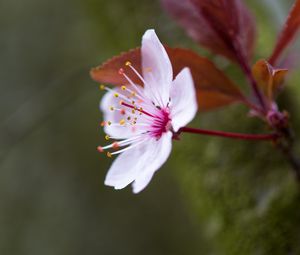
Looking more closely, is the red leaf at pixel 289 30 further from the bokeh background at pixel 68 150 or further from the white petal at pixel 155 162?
the bokeh background at pixel 68 150

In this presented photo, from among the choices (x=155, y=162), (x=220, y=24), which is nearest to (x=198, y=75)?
(x=220, y=24)

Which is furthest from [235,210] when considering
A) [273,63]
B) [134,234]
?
[134,234]

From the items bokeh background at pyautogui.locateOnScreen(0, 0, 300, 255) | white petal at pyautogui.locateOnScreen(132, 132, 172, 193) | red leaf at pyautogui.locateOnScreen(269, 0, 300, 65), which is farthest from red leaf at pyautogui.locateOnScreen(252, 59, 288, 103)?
bokeh background at pyautogui.locateOnScreen(0, 0, 300, 255)

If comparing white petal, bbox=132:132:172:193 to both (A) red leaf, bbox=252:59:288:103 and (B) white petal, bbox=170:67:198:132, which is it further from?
(A) red leaf, bbox=252:59:288:103

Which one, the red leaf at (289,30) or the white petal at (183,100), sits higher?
the white petal at (183,100)

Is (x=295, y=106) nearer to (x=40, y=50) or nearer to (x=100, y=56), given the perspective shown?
(x=100, y=56)

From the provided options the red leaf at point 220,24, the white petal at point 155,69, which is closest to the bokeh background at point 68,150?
the red leaf at point 220,24
